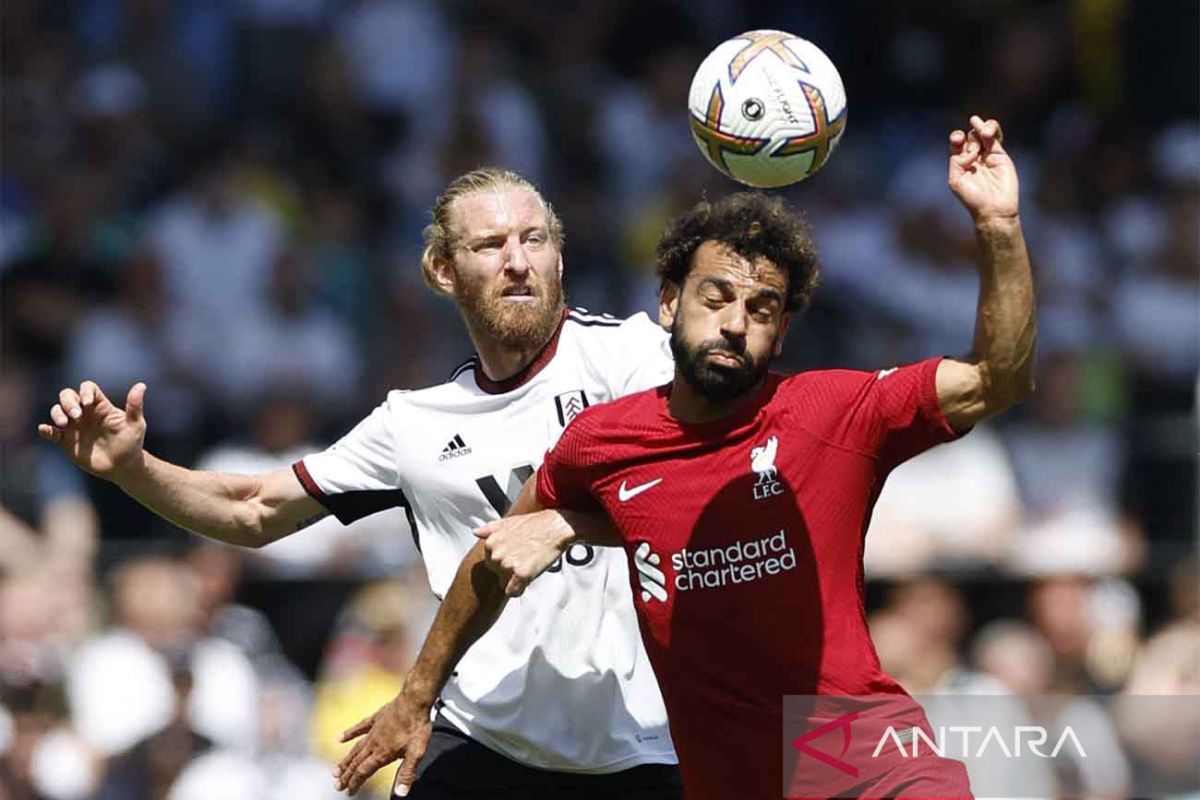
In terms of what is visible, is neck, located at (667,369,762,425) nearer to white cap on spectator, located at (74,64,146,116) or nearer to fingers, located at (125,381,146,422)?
fingers, located at (125,381,146,422)

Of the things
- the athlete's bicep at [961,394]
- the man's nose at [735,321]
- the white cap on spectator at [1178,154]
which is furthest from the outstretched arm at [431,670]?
the white cap on spectator at [1178,154]

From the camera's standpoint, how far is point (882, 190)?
14914 mm

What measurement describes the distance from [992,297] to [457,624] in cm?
200

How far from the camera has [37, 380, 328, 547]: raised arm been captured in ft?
22.9

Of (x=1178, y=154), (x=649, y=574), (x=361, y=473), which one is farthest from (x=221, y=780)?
(x=1178, y=154)

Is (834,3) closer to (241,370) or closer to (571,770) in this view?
(241,370)

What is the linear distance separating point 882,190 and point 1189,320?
7.96ft

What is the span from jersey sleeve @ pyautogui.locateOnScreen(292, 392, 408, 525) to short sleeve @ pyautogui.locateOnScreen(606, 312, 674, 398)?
0.81m

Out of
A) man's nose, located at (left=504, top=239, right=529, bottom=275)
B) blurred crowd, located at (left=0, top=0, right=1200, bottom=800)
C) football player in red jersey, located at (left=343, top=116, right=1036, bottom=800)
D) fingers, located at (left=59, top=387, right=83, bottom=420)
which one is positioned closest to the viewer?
football player in red jersey, located at (left=343, top=116, right=1036, bottom=800)

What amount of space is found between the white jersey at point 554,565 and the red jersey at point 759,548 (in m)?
0.92

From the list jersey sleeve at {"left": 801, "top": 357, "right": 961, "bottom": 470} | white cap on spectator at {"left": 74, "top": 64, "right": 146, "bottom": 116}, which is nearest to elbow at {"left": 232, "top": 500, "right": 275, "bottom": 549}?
jersey sleeve at {"left": 801, "top": 357, "right": 961, "bottom": 470}

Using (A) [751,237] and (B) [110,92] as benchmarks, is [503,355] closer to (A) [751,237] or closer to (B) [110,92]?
(A) [751,237]

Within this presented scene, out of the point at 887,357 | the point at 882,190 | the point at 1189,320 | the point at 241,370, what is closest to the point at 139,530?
the point at 241,370

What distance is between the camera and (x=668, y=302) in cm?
608
